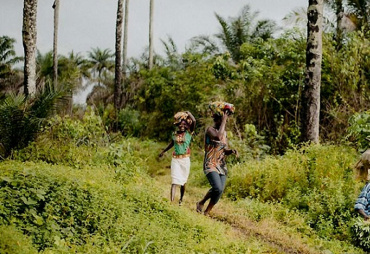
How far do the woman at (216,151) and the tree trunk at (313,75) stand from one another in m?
3.96

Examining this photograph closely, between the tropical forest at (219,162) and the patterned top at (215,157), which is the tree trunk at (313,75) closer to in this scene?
the tropical forest at (219,162)

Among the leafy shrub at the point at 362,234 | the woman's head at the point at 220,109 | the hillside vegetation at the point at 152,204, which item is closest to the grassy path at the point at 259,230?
the hillside vegetation at the point at 152,204

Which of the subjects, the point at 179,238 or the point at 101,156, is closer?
the point at 179,238

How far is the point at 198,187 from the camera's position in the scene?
12.4m

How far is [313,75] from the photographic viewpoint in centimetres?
1214

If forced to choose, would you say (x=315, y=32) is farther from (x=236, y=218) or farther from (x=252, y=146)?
(x=236, y=218)

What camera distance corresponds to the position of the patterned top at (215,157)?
8.59 meters

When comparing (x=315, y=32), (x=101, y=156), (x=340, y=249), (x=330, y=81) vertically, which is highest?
(x=315, y=32)

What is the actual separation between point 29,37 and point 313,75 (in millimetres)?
6759

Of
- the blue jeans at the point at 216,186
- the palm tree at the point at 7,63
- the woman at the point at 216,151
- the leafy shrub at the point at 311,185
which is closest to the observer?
the blue jeans at the point at 216,186

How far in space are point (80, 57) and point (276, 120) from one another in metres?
34.9

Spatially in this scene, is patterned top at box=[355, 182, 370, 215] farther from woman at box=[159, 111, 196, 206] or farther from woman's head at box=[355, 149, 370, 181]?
woman at box=[159, 111, 196, 206]

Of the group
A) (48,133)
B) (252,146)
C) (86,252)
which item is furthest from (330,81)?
(86,252)

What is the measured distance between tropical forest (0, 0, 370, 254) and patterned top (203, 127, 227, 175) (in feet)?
0.12
